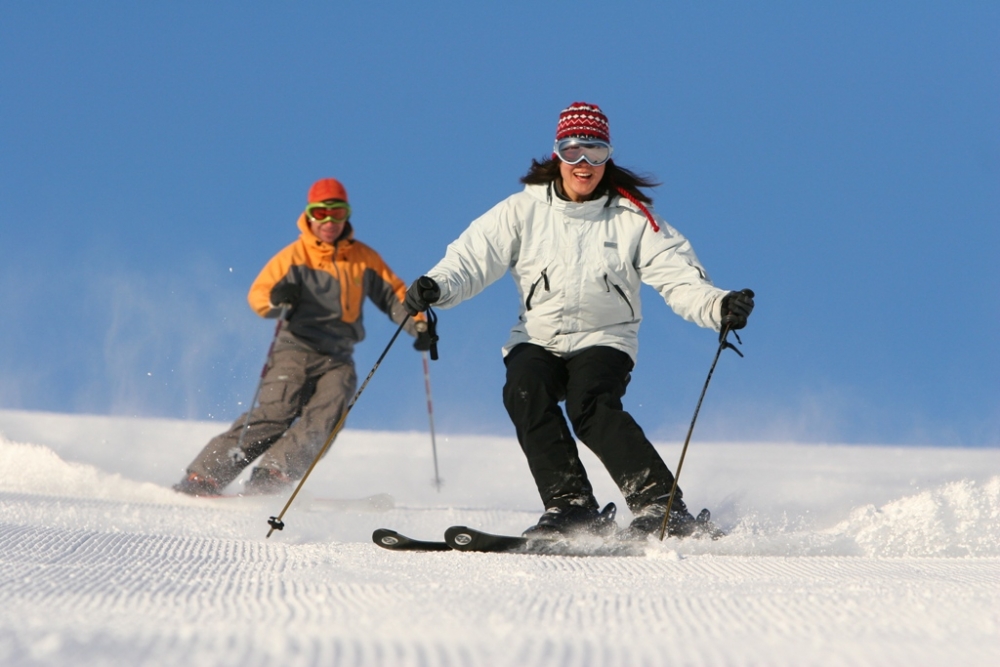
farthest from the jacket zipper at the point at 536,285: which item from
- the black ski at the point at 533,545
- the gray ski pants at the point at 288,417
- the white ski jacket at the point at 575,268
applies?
the gray ski pants at the point at 288,417

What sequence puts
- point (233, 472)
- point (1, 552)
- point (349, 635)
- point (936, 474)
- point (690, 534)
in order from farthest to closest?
point (936, 474) < point (233, 472) < point (690, 534) < point (1, 552) < point (349, 635)

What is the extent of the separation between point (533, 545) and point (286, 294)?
3.73 metres

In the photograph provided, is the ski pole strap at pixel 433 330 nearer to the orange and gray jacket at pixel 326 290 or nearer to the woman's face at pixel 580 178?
the woman's face at pixel 580 178

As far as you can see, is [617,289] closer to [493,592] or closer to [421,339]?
[493,592]

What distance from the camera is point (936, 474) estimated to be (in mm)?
9844

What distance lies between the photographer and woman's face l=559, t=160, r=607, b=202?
452 cm

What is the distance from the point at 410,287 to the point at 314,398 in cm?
303

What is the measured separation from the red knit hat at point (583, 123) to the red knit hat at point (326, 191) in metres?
2.95

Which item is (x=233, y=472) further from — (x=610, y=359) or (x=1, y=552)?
(x=1, y=552)

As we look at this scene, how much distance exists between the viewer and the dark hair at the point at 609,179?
4.65 m

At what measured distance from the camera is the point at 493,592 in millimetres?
2246

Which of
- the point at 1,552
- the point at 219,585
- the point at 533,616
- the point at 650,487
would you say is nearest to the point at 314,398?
the point at 650,487

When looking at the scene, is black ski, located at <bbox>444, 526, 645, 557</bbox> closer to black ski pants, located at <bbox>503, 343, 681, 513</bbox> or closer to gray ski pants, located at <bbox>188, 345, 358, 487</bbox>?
black ski pants, located at <bbox>503, 343, 681, 513</bbox>

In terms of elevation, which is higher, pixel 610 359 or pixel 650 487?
pixel 610 359
